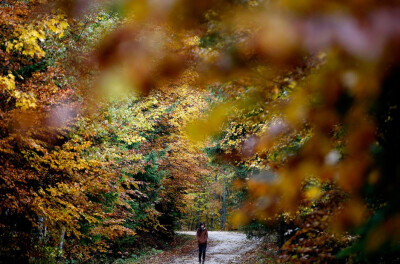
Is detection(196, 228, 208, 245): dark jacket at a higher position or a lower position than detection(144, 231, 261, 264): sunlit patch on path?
higher

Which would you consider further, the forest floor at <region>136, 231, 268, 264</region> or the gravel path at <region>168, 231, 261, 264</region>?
the gravel path at <region>168, 231, 261, 264</region>

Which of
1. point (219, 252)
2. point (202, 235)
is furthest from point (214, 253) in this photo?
point (202, 235)

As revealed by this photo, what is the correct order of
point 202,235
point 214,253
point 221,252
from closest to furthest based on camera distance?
point 202,235 < point 214,253 < point 221,252

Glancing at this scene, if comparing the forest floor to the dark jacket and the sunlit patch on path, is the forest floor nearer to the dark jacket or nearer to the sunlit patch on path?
the sunlit patch on path

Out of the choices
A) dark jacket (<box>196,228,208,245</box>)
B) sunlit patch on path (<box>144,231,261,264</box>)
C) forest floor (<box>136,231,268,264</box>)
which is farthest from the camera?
sunlit patch on path (<box>144,231,261,264</box>)

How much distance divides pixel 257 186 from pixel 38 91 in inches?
197

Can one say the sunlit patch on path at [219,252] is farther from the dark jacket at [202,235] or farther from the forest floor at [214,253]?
the dark jacket at [202,235]

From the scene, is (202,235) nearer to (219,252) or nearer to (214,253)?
(214,253)

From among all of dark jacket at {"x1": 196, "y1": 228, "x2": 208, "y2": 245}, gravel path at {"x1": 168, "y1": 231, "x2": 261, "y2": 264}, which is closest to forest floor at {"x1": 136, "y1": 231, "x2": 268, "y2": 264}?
gravel path at {"x1": 168, "y1": 231, "x2": 261, "y2": 264}

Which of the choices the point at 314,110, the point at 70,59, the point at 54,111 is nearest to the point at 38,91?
the point at 54,111

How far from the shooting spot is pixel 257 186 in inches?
80.3

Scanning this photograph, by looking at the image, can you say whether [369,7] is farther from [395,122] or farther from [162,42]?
[395,122]

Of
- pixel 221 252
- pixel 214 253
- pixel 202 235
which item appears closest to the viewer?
pixel 202 235

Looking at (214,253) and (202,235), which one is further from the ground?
(202,235)
